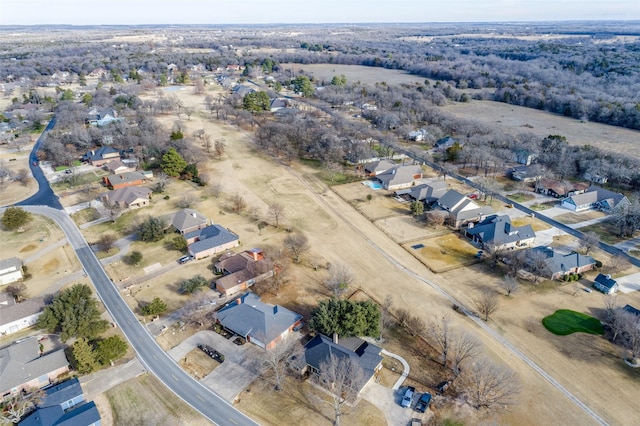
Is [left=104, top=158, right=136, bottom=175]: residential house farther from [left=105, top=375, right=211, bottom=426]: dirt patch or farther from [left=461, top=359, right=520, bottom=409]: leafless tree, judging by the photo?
[left=461, top=359, right=520, bottom=409]: leafless tree

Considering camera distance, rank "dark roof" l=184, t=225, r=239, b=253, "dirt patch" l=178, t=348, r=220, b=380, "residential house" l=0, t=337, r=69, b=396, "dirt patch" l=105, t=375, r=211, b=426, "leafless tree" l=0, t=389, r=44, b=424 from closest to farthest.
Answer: "leafless tree" l=0, t=389, r=44, b=424
"dirt patch" l=105, t=375, r=211, b=426
"residential house" l=0, t=337, r=69, b=396
"dirt patch" l=178, t=348, r=220, b=380
"dark roof" l=184, t=225, r=239, b=253

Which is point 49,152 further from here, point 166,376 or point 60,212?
point 166,376

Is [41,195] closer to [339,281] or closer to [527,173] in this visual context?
[339,281]

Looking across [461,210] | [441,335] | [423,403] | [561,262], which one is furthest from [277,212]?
[561,262]

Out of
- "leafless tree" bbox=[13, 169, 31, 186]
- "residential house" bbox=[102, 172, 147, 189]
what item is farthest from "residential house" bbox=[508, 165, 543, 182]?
"leafless tree" bbox=[13, 169, 31, 186]

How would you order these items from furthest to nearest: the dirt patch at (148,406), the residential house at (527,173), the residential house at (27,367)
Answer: the residential house at (527,173) < the residential house at (27,367) < the dirt patch at (148,406)

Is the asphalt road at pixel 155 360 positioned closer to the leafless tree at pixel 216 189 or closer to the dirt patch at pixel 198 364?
the dirt patch at pixel 198 364

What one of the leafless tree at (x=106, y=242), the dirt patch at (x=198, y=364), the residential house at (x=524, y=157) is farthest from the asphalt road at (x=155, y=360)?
the residential house at (x=524, y=157)
